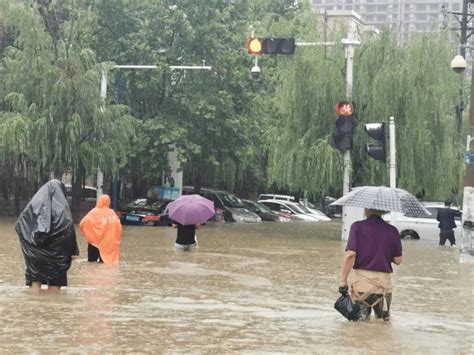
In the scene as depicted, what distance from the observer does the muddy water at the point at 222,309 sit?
9266 millimetres

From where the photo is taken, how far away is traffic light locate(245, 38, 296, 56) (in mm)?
20031

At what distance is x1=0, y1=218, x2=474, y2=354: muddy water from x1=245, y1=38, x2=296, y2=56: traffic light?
4.61m

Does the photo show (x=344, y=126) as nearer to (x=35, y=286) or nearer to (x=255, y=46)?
(x=255, y=46)

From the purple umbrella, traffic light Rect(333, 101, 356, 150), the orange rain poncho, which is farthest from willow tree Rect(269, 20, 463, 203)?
the orange rain poncho

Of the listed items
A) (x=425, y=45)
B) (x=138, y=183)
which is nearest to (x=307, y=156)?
(x=425, y=45)

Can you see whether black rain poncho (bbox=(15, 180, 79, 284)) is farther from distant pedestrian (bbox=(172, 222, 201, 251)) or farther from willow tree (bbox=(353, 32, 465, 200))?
willow tree (bbox=(353, 32, 465, 200))

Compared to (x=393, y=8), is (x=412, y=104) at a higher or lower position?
lower

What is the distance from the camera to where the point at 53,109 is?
3250 centimetres

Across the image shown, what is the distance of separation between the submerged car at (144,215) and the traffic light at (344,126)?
44.5 feet

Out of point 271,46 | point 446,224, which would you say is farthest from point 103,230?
point 446,224

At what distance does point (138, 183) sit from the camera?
4428cm

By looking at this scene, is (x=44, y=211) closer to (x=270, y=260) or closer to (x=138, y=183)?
(x=270, y=260)

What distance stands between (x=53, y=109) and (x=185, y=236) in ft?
41.7

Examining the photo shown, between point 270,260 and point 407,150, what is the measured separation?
426 inches
